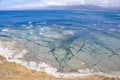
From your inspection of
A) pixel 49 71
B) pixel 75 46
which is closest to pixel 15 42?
pixel 75 46

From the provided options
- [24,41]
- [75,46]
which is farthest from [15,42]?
[75,46]

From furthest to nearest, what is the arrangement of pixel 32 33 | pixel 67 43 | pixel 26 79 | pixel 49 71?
pixel 32 33 < pixel 67 43 < pixel 49 71 < pixel 26 79

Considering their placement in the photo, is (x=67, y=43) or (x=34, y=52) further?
(x=67, y=43)

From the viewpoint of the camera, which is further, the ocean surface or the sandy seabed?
the ocean surface

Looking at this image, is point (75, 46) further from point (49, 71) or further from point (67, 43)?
point (49, 71)

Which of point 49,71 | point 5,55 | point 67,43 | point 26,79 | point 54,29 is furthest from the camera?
point 54,29

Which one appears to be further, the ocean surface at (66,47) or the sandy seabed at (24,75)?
the ocean surface at (66,47)

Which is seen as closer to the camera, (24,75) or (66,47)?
(24,75)

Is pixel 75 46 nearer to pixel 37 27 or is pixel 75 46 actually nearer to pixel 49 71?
pixel 49 71

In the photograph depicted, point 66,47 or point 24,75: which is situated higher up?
point 66,47
